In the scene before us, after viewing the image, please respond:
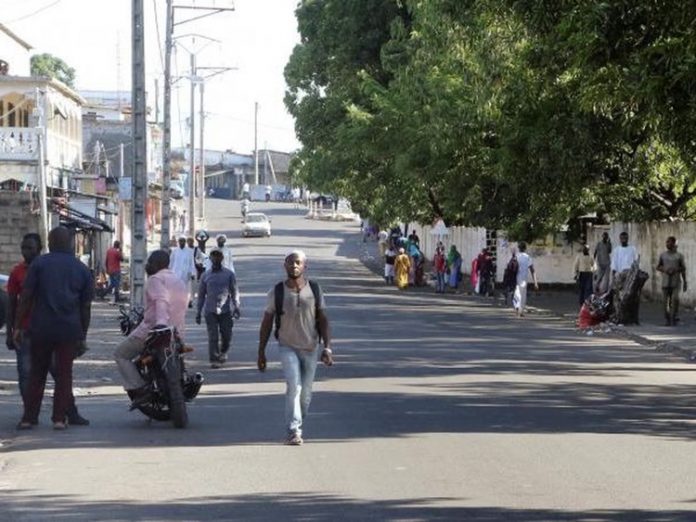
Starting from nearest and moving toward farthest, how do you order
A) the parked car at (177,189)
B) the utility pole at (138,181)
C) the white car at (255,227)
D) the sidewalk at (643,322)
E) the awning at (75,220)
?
the utility pole at (138,181) < the sidewalk at (643,322) < the awning at (75,220) < the white car at (255,227) < the parked car at (177,189)

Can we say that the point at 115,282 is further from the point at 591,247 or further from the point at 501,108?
the point at 591,247

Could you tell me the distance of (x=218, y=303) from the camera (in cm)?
2134

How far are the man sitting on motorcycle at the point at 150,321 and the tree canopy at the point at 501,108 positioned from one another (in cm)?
525

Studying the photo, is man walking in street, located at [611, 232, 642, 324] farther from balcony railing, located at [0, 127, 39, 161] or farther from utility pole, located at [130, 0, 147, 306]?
balcony railing, located at [0, 127, 39, 161]

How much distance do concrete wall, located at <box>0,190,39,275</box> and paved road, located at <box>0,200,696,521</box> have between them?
19.9m

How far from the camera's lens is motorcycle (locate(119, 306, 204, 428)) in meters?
13.9

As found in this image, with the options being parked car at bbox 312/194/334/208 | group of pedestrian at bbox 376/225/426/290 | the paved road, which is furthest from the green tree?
the paved road

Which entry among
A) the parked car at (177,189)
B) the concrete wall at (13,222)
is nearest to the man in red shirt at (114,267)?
the concrete wall at (13,222)

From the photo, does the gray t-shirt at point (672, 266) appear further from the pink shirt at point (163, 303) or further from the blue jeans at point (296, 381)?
the blue jeans at point (296, 381)

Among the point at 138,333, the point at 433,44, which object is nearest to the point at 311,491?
the point at 138,333

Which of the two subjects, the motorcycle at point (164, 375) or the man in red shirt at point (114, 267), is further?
the man in red shirt at point (114, 267)

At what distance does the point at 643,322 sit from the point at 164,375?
748 inches

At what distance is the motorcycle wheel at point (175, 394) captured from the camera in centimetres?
1387

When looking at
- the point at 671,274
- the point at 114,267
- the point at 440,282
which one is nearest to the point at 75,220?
the point at 114,267
